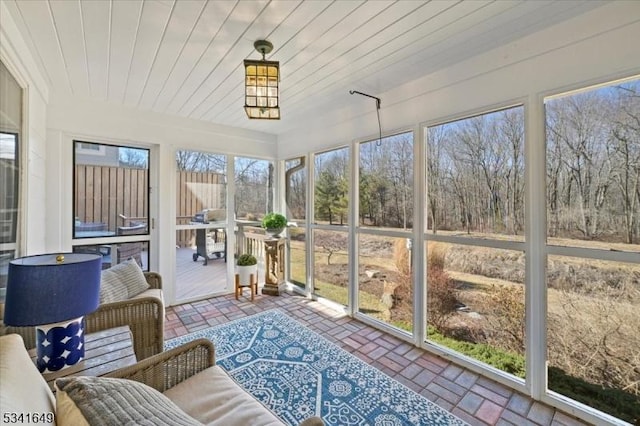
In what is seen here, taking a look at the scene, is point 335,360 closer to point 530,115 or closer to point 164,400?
point 164,400

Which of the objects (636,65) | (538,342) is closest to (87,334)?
(538,342)

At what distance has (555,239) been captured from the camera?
6.33 feet

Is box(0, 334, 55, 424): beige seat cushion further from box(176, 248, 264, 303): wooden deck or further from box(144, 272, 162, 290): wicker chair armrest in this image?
box(176, 248, 264, 303): wooden deck

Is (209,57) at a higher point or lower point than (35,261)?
higher

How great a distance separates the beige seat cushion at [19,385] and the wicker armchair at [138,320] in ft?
2.76

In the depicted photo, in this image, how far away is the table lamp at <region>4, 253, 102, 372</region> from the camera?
117 centimetres

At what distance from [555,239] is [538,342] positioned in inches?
28.9

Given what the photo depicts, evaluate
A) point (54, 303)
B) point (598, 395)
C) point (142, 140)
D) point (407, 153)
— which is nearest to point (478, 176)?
point (407, 153)

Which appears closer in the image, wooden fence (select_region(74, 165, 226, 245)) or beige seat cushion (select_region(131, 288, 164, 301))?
beige seat cushion (select_region(131, 288, 164, 301))

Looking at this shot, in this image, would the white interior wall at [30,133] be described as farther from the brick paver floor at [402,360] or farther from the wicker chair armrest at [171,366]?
the wicker chair armrest at [171,366]

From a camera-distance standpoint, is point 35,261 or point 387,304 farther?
point 387,304

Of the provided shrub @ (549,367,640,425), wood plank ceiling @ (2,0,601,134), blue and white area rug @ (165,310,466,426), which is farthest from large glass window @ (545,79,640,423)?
blue and white area rug @ (165,310,466,426)

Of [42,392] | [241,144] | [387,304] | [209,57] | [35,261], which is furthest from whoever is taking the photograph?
[241,144]

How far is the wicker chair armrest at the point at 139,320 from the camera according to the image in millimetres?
1931
